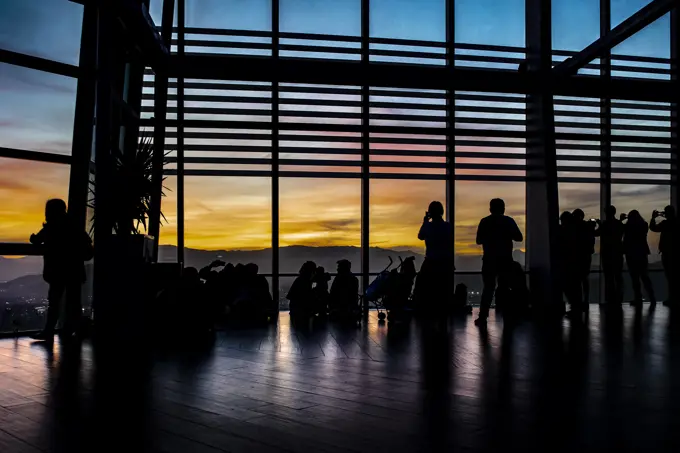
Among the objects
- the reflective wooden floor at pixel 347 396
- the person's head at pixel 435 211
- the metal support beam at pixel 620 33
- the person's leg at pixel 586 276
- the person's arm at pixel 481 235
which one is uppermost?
the metal support beam at pixel 620 33

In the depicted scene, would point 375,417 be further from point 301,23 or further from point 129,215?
point 301,23

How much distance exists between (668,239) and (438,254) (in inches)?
188

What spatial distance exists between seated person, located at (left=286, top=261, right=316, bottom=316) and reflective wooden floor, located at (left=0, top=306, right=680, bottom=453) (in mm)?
2671

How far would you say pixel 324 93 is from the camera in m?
9.65

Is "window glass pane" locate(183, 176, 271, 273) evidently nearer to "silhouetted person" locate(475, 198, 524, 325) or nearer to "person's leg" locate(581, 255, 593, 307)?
"silhouetted person" locate(475, 198, 524, 325)

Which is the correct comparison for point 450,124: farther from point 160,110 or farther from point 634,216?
point 160,110

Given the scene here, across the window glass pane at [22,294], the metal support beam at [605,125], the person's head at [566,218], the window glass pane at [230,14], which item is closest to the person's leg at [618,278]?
the metal support beam at [605,125]

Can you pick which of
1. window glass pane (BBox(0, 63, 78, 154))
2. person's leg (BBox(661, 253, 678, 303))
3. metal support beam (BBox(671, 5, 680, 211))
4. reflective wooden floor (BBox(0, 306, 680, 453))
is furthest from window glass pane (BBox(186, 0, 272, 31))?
person's leg (BBox(661, 253, 678, 303))

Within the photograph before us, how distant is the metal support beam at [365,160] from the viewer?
964 centimetres

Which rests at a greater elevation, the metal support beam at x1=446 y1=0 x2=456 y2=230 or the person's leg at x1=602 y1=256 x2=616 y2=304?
the metal support beam at x1=446 y1=0 x2=456 y2=230

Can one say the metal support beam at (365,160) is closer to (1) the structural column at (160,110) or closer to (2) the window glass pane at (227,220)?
(2) the window glass pane at (227,220)

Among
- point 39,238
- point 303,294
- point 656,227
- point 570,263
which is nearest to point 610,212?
point 656,227

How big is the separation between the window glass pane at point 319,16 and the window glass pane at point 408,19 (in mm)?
322

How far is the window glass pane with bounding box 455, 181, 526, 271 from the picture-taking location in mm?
10078
